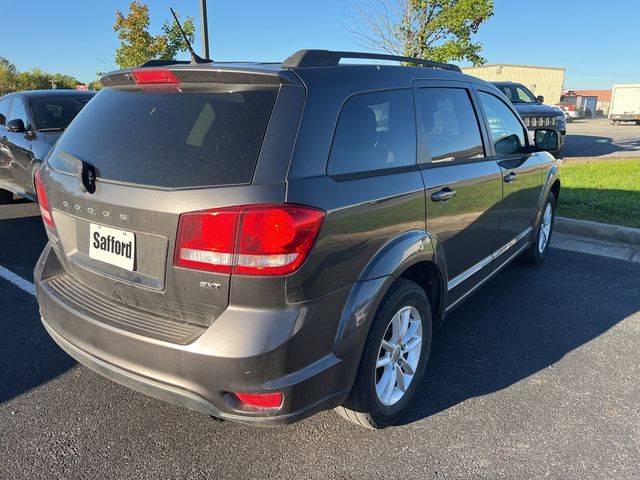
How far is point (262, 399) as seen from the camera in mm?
1966

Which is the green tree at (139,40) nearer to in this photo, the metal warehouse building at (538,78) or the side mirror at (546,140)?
the side mirror at (546,140)

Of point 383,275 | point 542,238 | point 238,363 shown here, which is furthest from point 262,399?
point 542,238

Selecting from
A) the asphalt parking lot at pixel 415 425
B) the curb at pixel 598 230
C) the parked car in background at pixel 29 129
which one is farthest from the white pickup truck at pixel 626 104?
the parked car in background at pixel 29 129

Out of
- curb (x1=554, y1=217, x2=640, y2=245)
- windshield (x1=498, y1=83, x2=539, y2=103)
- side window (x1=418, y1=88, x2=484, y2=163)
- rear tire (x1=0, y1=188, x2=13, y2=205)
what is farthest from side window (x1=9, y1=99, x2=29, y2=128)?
windshield (x1=498, y1=83, x2=539, y2=103)

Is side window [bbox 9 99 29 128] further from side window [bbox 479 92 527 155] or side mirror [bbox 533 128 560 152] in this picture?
side mirror [bbox 533 128 560 152]

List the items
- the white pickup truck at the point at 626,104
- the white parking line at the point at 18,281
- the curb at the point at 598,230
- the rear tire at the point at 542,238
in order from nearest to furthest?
the white parking line at the point at 18,281 < the rear tire at the point at 542,238 < the curb at the point at 598,230 < the white pickup truck at the point at 626,104

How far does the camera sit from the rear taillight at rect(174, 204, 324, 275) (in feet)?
6.02

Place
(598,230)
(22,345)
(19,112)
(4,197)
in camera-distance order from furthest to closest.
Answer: (4,197) < (19,112) < (598,230) < (22,345)

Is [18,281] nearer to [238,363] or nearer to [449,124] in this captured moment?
[238,363]

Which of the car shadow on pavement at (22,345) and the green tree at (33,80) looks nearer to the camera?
the car shadow on pavement at (22,345)

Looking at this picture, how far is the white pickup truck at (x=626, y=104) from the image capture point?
3512 centimetres

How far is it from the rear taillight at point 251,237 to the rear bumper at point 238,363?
178 mm

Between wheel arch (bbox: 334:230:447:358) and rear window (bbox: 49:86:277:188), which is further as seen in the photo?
wheel arch (bbox: 334:230:447:358)

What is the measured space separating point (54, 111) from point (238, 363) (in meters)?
5.89
